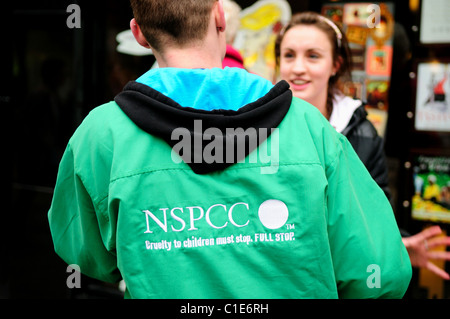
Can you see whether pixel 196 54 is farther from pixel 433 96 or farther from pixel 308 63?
pixel 433 96

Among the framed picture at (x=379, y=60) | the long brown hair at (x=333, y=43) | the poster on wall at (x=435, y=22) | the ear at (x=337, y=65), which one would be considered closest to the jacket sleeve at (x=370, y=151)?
the long brown hair at (x=333, y=43)

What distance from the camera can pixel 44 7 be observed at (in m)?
4.30

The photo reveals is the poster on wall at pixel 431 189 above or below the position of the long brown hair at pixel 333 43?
below

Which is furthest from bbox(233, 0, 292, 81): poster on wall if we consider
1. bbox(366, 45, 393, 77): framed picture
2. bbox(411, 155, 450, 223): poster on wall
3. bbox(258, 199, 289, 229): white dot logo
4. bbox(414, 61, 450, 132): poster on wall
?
bbox(258, 199, 289, 229): white dot logo

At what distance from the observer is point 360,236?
4.65ft

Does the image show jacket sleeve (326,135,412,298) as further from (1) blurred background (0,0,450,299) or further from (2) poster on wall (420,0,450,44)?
(2) poster on wall (420,0,450,44)

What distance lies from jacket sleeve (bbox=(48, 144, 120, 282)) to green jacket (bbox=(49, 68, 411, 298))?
65 mm

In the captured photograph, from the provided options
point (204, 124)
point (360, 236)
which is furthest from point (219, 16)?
point (360, 236)

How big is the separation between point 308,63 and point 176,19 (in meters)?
1.34

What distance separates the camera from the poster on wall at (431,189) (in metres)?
3.30

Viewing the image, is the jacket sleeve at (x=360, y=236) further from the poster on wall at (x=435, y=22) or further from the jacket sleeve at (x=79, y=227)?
the poster on wall at (x=435, y=22)

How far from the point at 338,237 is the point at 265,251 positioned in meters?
0.22
